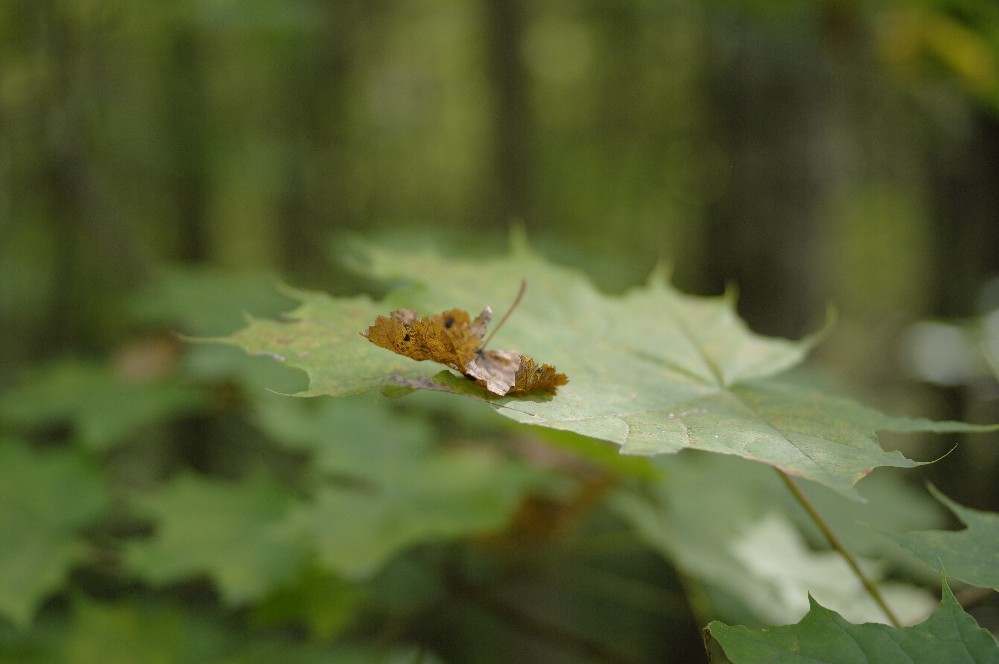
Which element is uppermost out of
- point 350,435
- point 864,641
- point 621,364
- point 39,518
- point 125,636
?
point 621,364

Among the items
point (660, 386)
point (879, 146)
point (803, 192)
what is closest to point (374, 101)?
point (803, 192)

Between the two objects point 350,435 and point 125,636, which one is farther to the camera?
point 350,435

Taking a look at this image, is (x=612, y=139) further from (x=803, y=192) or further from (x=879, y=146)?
(x=803, y=192)

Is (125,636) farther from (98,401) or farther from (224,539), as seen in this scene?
(98,401)

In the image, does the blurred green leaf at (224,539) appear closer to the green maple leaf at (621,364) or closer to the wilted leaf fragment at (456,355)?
the green maple leaf at (621,364)

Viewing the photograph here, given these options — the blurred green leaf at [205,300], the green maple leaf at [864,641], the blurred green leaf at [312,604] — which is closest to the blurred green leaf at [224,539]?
the blurred green leaf at [312,604]

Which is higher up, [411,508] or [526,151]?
[526,151]

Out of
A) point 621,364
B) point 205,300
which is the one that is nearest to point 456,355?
point 621,364
